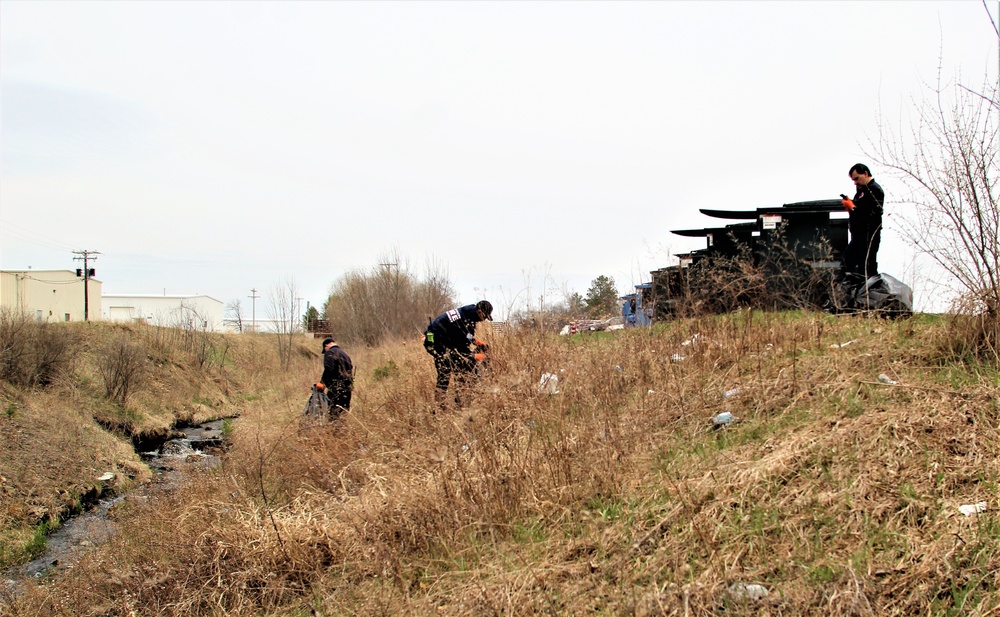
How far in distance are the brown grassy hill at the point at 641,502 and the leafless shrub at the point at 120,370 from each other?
1411 cm

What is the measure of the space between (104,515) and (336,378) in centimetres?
554

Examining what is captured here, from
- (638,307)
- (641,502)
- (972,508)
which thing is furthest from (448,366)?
(972,508)

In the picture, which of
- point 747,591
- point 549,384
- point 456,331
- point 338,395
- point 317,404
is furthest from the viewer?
point 338,395

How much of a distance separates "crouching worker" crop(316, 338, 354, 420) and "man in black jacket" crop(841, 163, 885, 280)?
→ 6288 millimetres

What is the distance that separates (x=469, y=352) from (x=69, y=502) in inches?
346

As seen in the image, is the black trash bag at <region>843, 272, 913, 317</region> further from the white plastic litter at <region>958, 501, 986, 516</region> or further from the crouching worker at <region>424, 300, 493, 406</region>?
the crouching worker at <region>424, 300, 493, 406</region>

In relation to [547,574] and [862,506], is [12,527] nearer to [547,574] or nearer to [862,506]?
[547,574]

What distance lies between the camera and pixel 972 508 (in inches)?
127

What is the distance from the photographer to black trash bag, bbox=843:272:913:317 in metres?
6.50

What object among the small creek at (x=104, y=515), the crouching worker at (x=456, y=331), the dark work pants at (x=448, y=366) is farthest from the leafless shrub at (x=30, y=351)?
the dark work pants at (x=448, y=366)

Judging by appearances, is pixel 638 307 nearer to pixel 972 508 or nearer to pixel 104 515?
pixel 972 508

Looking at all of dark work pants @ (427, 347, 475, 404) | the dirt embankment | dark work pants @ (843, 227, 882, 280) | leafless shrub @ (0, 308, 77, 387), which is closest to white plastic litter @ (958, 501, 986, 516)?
dark work pants @ (843, 227, 882, 280)

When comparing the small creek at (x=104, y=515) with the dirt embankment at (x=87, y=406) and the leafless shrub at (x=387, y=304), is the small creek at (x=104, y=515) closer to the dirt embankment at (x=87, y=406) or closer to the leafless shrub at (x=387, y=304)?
the dirt embankment at (x=87, y=406)

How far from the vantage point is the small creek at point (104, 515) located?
7867 millimetres
